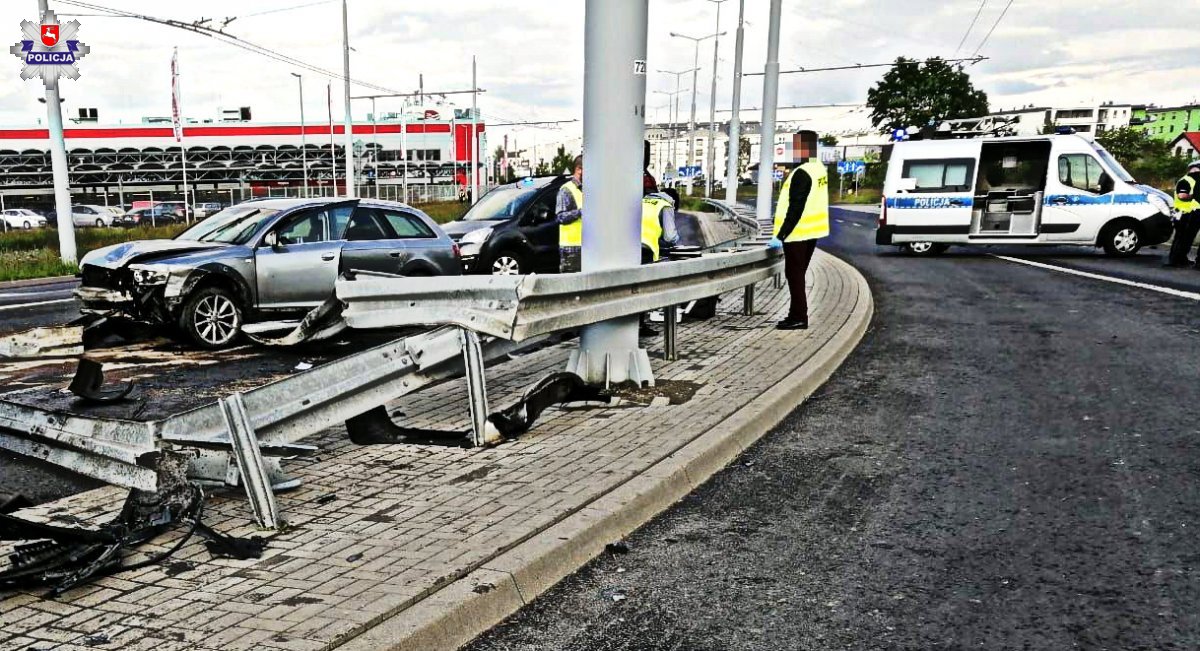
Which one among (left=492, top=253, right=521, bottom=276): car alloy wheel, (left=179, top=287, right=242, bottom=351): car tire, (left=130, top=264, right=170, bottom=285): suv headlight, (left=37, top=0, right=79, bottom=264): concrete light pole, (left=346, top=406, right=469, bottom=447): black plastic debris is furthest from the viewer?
(left=37, top=0, right=79, bottom=264): concrete light pole

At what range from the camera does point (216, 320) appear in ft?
31.3

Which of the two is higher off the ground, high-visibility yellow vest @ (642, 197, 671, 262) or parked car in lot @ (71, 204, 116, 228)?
high-visibility yellow vest @ (642, 197, 671, 262)

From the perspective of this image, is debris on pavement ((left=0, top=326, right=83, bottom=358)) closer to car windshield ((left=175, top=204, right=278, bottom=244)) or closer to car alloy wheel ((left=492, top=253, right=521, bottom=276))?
car windshield ((left=175, top=204, right=278, bottom=244))

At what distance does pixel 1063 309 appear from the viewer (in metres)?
11.7

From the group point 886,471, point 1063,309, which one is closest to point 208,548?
point 886,471

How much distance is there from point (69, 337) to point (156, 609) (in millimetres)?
6953

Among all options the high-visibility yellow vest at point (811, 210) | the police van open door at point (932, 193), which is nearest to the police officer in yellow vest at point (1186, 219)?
the police van open door at point (932, 193)

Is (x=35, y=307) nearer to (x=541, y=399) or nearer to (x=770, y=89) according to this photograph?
(x=541, y=399)

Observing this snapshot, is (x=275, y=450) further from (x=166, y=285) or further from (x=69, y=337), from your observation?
(x=69, y=337)

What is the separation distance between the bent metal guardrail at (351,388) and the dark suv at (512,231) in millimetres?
7025

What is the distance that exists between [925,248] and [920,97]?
Answer: 268ft

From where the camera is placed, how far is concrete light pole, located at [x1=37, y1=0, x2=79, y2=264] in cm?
1981

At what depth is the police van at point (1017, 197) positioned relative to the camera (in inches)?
763

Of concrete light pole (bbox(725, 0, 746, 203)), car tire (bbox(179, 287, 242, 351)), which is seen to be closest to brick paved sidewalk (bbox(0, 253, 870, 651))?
car tire (bbox(179, 287, 242, 351))
